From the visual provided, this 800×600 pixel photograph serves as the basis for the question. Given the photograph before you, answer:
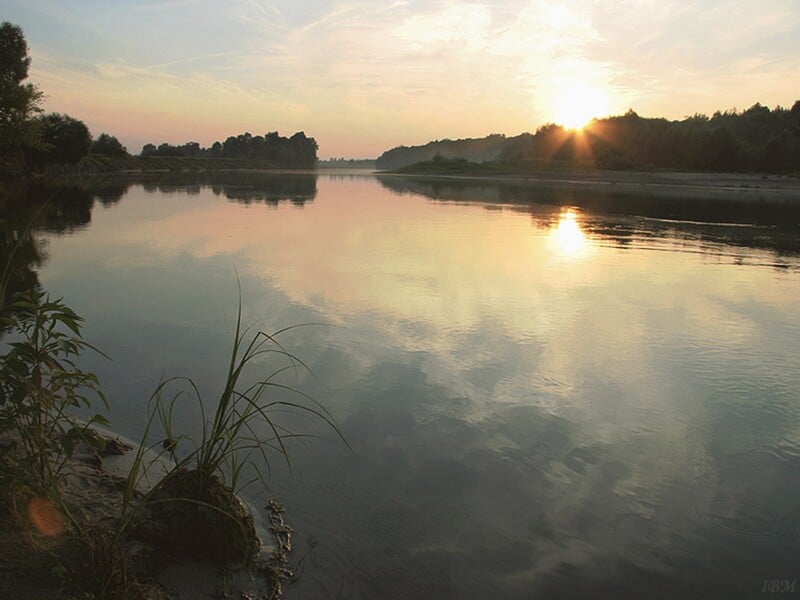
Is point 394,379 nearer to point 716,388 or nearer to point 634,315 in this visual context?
point 716,388

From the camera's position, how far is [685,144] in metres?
95.8

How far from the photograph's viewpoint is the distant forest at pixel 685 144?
84.9 meters

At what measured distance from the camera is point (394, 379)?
6672mm

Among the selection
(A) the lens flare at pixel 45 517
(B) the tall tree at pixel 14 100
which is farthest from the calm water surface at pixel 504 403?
(B) the tall tree at pixel 14 100

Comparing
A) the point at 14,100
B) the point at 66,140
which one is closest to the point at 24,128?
the point at 14,100

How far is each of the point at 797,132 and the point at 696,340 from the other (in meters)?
98.7

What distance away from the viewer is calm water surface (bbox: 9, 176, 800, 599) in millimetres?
3797

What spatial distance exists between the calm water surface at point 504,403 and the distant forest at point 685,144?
8441 centimetres

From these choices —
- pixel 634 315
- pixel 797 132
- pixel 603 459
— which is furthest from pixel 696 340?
pixel 797 132

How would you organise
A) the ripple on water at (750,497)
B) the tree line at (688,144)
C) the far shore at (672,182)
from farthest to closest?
the tree line at (688,144)
the far shore at (672,182)
the ripple on water at (750,497)

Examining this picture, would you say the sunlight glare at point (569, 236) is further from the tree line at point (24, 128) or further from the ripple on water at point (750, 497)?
the tree line at point (24, 128)

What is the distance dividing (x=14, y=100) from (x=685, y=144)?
9272cm

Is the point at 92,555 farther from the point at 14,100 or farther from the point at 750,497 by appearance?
the point at 14,100

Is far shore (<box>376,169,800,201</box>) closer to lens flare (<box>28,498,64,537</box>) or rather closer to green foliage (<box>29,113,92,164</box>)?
green foliage (<box>29,113,92,164</box>)
